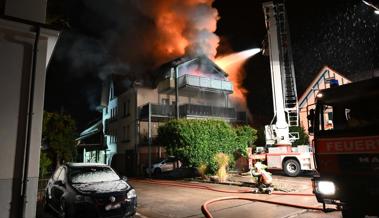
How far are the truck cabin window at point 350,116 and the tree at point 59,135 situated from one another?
476 inches

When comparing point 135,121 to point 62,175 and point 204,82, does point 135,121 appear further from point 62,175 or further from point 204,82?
point 62,175

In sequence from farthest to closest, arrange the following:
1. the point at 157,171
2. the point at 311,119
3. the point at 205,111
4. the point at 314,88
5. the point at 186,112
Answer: the point at 314,88 < the point at 205,111 < the point at 186,112 < the point at 157,171 < the point at 311,119

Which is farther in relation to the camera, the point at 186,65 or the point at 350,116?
the point at 186,65

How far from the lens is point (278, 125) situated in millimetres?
18188

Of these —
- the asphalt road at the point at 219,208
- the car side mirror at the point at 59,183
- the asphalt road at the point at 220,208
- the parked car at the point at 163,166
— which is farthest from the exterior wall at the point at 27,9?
the parked car at the point at 163,166

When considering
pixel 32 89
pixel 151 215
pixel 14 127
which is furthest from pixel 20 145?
pixel 151 215

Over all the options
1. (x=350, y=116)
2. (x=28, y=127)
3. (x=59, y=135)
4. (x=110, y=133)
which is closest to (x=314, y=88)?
(x=110, y=133)

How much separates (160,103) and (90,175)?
2028cm

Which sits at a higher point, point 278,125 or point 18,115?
point 278,125

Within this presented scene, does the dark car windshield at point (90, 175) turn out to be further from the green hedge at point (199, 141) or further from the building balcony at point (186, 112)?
the building balcony at point (186, 112)

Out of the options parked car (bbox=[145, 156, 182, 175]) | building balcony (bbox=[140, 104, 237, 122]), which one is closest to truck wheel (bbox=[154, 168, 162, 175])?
parked car (bbox=[145, 156, 182, 175])

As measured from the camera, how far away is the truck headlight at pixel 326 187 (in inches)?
231

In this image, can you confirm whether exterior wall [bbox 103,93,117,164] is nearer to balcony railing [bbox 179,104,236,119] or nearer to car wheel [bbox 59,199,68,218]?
balcony railing [bbox 179,104,236,119]

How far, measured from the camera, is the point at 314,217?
7.64 m
